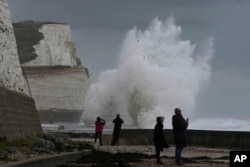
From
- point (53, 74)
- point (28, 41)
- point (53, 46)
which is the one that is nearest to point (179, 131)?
point (53, 74)

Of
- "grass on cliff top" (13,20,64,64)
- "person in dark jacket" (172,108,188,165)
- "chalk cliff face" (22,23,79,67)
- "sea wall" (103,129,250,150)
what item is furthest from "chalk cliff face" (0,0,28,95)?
"chalk cliff face" (22,23,79,67)

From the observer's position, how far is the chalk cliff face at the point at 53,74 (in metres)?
134

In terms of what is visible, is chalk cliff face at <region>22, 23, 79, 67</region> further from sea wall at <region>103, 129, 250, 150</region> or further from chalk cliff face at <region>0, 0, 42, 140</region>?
chalk cliff face at <region>0, 0, 42, 140</region>

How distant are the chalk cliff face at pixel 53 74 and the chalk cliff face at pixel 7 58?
337ft

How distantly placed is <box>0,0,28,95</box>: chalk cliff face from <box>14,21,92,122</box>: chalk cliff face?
103 meters

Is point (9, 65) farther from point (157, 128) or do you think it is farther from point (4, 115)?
point (157, 128)

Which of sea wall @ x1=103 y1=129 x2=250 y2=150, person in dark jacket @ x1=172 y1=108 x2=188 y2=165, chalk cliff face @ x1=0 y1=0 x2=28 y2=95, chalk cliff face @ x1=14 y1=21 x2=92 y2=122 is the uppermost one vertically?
chalk cliff face @ x1=14 y1=21 x2=92 y2=122

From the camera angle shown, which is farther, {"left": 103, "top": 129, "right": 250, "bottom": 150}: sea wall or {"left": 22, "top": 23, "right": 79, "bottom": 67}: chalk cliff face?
{"left": 22, "top": 23, "right": 79, "bottom": 67}: chalk cliff face

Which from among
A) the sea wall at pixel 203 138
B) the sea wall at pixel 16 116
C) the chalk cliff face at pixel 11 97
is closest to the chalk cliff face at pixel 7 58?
the chalk cliff face at pixel 11 97

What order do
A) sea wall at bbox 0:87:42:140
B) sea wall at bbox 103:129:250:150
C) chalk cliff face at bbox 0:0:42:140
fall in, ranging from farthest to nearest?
sea wall at bbox 103:129:250:150, chalk cliff face at bbox 0:0:42:140, sea wall at bbox 0:87:42:140

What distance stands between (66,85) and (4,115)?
118m

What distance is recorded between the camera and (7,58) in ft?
82.0

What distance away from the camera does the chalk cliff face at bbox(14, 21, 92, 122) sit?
5266 inches

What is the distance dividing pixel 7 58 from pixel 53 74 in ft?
368
